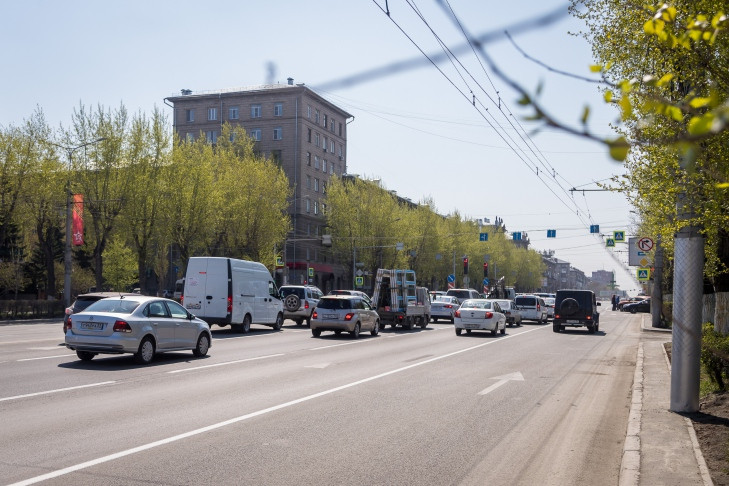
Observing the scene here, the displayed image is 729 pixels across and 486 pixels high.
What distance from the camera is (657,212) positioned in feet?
41.5

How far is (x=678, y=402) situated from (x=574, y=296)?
2661 cm

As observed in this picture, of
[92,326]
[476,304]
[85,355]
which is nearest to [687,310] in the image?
[92,326]

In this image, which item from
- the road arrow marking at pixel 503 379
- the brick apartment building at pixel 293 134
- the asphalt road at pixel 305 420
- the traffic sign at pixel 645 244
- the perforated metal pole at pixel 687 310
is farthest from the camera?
the brick apartment building at pixel 293 134

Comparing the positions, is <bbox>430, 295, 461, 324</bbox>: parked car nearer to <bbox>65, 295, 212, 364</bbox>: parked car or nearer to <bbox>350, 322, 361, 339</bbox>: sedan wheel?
<bbox>350, 322, 361, 339</bbox>: sedan wheel

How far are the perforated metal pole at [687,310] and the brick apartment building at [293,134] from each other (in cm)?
6904

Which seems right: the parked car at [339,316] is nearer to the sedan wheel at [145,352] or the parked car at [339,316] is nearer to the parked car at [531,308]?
the sedan wheel at [145,352]

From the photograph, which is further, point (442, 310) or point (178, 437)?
point (442, 310)

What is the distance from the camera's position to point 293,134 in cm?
8244

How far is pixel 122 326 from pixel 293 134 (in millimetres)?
68316

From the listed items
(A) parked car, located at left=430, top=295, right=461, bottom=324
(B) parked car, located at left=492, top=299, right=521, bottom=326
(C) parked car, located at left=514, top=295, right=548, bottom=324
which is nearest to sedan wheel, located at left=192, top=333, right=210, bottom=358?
(B) parked car, located at left=492, top=299, right=521, bottom=326

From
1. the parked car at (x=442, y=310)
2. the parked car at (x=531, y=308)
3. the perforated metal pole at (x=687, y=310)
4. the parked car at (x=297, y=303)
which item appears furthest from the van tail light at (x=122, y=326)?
the parked car at (x=531, y=308)

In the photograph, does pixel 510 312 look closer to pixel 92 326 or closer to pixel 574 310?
pixel 574 310

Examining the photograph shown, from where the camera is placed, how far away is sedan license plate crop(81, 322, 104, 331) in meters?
15.6

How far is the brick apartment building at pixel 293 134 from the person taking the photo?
81.6 m
